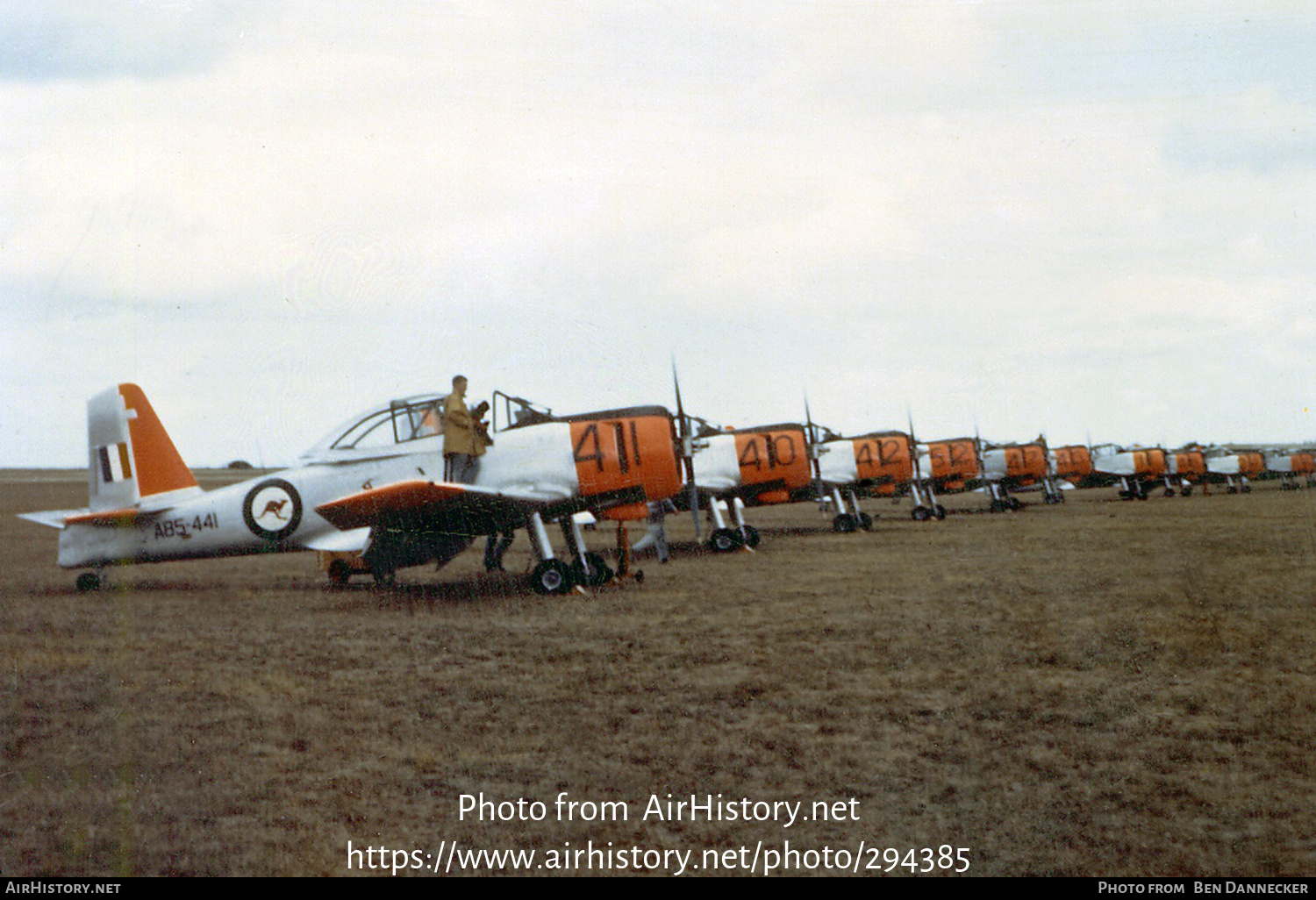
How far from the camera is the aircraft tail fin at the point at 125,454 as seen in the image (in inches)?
495

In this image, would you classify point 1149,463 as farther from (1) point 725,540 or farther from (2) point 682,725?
(2) point 682,725

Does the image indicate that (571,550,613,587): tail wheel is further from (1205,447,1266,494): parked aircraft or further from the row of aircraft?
(1205,447,1266,494): parked aircraft

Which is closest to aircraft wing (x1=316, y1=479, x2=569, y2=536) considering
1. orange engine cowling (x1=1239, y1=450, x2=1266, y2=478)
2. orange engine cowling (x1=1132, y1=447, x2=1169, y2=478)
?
orange engine cowling (x1=1132, y1=447, x2=1169, y2=478)

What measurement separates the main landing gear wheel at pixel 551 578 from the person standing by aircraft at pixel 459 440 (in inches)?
56.1

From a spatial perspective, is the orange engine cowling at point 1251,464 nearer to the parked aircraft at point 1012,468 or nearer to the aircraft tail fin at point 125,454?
the parked aircraft at point 1012,468

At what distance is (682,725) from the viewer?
4.83m

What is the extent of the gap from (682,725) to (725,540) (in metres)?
12.6

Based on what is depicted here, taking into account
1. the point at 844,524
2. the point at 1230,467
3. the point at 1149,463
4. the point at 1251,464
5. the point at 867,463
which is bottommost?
the point at 1251,464

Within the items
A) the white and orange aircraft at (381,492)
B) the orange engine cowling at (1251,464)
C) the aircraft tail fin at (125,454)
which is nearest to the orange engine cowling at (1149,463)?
the orange engine cowling at (1251,464)

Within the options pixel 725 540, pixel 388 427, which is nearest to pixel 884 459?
pixel 725 540

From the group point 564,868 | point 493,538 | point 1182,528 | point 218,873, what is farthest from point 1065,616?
point 1182,528

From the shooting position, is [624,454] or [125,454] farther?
[125,454]

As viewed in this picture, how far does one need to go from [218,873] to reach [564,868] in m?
1.15

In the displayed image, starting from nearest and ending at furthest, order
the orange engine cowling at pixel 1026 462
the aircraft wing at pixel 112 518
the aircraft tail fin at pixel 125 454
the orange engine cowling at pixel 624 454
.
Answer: the orange engine cowling at pixel 624 454 < the aircraft wing at pixel 112 518 < the aircraft tail fin at pixel 125 454 < the orange engine cowling at pixel 1026 462
